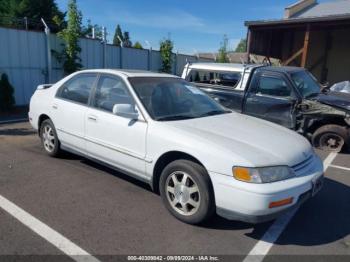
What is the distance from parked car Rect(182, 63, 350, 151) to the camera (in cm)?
666

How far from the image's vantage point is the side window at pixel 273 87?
695 centimetres

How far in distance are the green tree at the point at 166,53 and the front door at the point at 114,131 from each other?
13.8 meters

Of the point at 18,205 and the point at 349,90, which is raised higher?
the point at 349,90

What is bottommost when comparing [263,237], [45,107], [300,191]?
[263,237]

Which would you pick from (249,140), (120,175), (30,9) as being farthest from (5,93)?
(30,9)

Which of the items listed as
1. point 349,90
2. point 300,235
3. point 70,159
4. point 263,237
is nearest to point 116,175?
point 70,159

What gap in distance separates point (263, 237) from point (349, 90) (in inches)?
318

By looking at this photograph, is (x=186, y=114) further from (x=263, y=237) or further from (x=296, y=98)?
(x=296, y=98)

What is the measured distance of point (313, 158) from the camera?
3666 mm

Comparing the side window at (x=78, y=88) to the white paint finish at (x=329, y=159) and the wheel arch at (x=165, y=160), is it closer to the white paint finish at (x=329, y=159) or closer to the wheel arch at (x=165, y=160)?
the wheel arch at (x=165, y=160)

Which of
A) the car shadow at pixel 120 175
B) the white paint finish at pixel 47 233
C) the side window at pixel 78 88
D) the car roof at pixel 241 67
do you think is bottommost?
the white paint finish at pixel 47 233

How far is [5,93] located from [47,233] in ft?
25.3

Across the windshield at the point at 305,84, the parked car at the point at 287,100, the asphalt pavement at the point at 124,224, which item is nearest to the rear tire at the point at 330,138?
the parked car at the point at 287,100

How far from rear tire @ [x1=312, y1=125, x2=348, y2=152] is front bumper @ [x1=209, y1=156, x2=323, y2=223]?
401cm
